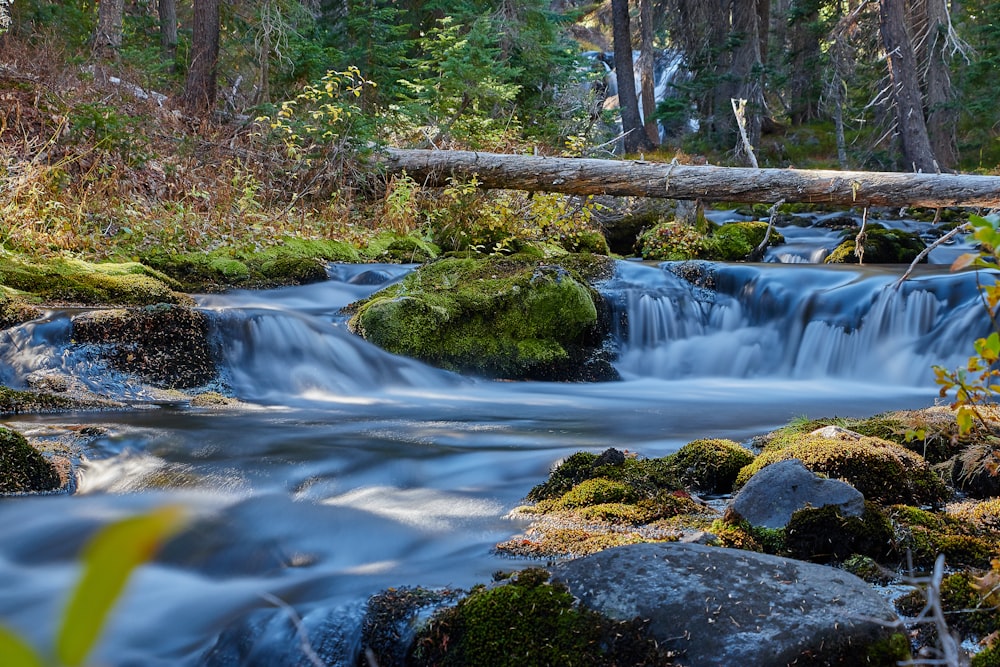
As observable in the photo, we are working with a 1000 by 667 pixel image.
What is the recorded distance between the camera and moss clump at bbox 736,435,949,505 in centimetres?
449

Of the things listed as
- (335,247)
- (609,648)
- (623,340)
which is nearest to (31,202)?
(335,247)

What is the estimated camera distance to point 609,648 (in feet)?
9.09

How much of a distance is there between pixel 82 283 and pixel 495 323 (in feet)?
13.1

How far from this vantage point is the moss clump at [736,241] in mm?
14375

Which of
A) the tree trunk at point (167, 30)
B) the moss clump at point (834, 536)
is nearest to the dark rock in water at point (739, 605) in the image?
the moss clump at point (834, 536)

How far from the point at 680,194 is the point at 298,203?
219 inches

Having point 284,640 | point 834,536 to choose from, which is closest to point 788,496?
point 834,536

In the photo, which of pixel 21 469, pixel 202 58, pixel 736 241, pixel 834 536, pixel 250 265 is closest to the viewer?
pixel 834 536

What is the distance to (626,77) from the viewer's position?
81.6 feet

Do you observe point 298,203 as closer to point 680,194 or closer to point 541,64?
point 680,194

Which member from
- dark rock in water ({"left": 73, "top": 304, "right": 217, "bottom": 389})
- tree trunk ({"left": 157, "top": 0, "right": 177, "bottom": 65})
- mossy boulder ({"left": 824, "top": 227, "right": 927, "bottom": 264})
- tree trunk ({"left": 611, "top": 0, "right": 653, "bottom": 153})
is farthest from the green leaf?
tree trunk ({"left": 611, "top": 0, "right": 653, "bottom": 153})

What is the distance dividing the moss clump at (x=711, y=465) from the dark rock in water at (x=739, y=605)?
176 cm

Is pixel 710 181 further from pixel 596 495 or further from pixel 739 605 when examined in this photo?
pixel 739 605

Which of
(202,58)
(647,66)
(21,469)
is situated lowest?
(21,469)
